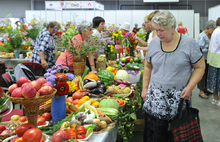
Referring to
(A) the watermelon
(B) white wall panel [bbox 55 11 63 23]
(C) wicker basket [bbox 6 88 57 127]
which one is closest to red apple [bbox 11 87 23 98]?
(C) wicker basket [bbox 6 88 57 127]

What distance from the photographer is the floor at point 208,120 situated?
313 centimetres

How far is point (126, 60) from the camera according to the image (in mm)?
3908

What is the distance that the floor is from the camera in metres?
3.13

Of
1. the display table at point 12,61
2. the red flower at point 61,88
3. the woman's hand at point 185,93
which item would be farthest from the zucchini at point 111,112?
the display table at point 12,61

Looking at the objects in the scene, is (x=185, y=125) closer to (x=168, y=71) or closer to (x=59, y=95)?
(x=168, y=71)

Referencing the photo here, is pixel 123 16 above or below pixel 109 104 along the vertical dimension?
above

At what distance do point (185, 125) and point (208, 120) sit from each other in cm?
252

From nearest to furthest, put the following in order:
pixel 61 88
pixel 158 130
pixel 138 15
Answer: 1. pixel 61 88
2. pixel 158 130
3. pixel 138 15

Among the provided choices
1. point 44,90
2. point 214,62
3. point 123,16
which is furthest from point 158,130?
point 123,16

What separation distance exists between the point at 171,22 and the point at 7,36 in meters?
4.55

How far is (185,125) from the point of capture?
163 cm

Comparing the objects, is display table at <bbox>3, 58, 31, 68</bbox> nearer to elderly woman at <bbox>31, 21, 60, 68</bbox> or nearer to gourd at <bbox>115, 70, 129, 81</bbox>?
elderly woman at <bbox>31, 21, 60, 68</bbox>

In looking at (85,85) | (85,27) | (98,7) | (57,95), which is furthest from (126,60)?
(98,7)

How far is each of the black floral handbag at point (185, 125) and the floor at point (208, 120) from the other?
1378mm
